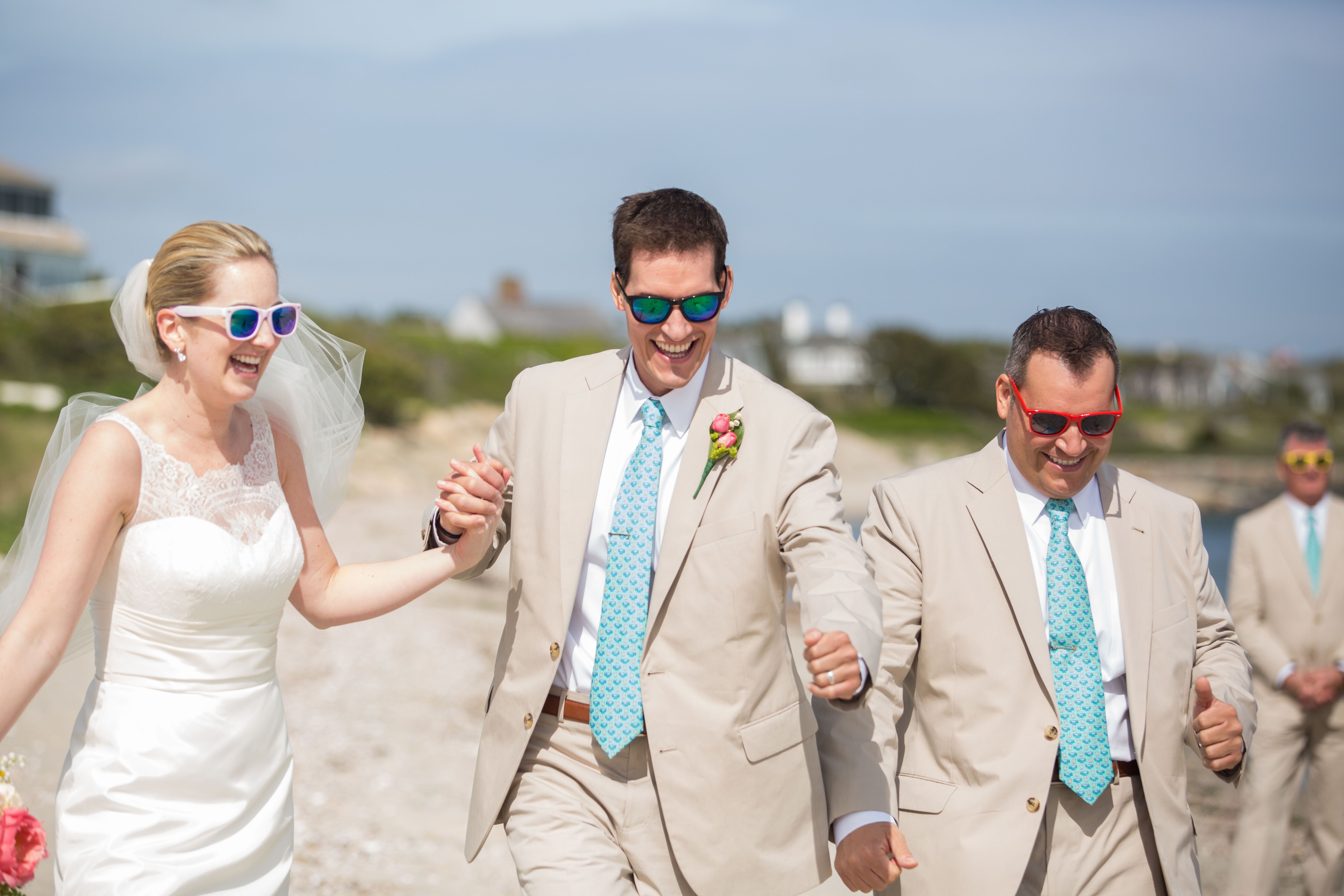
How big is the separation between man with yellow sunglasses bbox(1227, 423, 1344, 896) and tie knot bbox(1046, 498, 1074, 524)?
3.35 metres

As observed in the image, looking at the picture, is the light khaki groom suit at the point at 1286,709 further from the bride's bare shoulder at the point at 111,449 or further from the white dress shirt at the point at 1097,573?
the bride's bare shoulder at the point at 111,449

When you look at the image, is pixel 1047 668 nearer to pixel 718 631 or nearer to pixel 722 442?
pixel 718 631

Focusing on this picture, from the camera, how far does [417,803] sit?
9.41m

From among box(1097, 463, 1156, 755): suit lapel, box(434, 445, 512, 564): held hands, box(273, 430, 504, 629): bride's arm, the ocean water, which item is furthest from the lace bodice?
the ocean water

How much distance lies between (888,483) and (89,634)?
8.83 feet

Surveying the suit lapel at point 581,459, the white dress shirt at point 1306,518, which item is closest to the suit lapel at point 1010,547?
the suit lapel at point 581,459

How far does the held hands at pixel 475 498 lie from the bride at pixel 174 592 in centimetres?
4

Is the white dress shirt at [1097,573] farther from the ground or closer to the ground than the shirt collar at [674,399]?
closer to the ground

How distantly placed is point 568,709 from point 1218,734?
2080mm

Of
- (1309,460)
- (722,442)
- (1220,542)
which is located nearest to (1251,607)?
(1309,460)

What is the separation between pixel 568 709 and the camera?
4.02 metres

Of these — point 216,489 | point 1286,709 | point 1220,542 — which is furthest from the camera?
point 1220,542

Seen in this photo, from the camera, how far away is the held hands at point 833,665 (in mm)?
3307

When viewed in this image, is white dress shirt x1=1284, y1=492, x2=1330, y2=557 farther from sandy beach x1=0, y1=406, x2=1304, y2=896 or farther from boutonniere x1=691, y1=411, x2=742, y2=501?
boutonniere x1=691, y1=411, x2=742, y2=501
